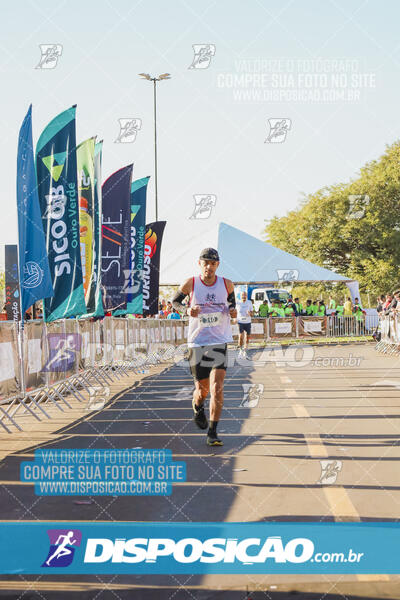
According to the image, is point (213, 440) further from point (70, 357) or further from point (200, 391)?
point (70, 357)

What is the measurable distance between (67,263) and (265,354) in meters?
13.2

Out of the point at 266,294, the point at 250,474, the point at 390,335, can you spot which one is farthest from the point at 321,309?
the point at 250,474

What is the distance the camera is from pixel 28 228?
454 inches

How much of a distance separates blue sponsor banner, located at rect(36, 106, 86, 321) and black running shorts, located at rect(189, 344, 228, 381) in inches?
214

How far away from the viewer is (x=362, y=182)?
61.1 m

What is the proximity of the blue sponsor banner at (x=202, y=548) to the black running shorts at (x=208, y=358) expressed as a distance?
3.43 metres

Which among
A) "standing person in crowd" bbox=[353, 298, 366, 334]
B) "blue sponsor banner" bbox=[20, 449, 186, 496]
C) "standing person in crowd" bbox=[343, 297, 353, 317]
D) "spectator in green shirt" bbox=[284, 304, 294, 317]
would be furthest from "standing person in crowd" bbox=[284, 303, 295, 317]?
"blue sponsor banner" bbox=[20, 449, 186, 496]

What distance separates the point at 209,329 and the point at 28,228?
4265 millimetres

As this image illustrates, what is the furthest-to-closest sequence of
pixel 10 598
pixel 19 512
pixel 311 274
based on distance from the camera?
pixel 311 274 → pixel 19 512 → pixel 10 598

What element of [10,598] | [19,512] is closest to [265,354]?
[19,512]

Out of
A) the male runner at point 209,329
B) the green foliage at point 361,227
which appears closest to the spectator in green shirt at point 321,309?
the green foliage at point 361,227

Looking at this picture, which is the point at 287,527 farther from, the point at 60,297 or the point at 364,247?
the point at 364,247

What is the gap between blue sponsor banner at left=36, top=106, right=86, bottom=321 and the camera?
13.7 m

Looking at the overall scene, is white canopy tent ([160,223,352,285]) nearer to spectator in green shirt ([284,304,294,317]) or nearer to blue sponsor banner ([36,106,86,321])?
spectator in green shirt ([284,304,294,317])
